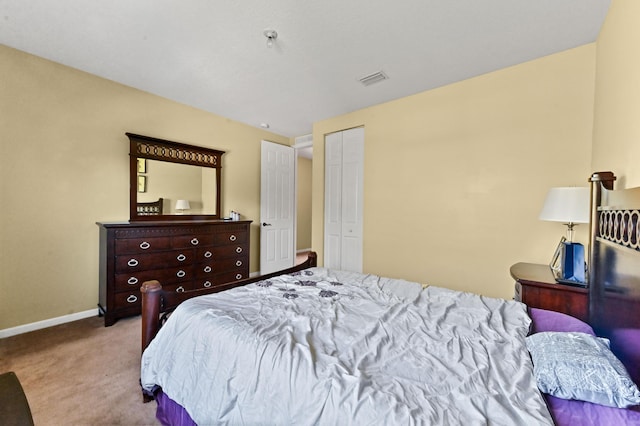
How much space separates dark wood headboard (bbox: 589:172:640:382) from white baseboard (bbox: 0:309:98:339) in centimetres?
418

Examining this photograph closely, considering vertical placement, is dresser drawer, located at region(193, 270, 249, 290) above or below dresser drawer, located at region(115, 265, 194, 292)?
below

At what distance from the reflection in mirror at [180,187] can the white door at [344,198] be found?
177 cm

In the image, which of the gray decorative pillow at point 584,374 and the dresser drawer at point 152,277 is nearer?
the gray decorative pillow at point 584,374

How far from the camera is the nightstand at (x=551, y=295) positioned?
1608 millimetres

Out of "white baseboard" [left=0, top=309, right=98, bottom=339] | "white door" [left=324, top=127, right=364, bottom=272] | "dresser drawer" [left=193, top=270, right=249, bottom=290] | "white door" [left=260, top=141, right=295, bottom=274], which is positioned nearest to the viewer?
"white baseboard" [left=0, top=309, right=98, bottom=339]

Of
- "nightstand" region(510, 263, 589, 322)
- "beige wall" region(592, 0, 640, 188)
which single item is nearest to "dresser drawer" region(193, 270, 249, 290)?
"nightstand" region(510, 263, 589, 322)

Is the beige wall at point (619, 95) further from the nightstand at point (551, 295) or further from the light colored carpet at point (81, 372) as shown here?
the light colored carpet at point (81, 372)

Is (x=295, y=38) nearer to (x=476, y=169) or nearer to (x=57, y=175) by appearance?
(x=476, y=169)

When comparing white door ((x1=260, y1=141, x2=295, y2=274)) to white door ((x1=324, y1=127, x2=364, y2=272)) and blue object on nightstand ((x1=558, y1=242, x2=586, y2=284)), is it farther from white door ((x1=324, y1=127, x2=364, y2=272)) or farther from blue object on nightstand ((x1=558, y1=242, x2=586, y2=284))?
blue object on nightstand ((x1=558, y1=242, x2=586, y2=284))

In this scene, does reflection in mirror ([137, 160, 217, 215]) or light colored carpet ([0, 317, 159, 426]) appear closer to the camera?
light colored carpet ([0, 317, 159, 426])

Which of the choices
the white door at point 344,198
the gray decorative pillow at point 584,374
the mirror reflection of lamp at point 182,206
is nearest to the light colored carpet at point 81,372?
the mirror reflection of lamp at point 182,206

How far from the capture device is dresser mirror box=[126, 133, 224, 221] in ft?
10.5

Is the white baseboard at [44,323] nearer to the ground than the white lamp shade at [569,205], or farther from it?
nearer to the ground

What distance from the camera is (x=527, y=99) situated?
2449mm
